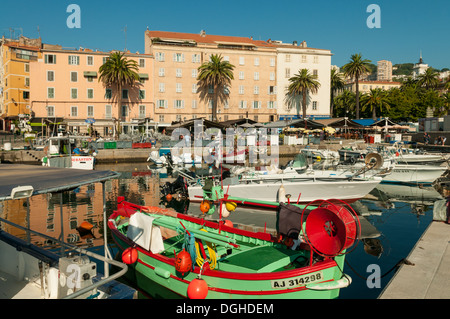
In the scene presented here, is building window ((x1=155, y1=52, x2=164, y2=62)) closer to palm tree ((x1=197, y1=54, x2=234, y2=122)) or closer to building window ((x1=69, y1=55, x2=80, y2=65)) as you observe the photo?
palm tree ((x1=197, y1=54, x2=234, y2=122))

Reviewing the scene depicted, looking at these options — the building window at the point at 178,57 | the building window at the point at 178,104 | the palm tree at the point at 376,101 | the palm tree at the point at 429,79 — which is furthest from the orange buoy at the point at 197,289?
the palm tree at the point at 429,79

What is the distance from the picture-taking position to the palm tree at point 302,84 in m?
62.8

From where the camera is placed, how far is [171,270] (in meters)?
8.92

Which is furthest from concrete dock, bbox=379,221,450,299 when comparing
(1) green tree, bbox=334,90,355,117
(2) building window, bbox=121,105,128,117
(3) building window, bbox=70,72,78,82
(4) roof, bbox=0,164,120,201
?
(1) green tree, bbox=334,90,355,117

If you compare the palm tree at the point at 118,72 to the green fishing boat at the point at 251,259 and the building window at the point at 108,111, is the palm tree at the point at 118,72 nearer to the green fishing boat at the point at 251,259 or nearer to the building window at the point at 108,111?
the building window at the point at 108,111

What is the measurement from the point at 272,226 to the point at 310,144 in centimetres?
3434

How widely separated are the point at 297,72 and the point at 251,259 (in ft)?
201

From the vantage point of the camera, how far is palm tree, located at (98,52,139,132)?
175ft

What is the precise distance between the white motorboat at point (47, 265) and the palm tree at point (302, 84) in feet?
192

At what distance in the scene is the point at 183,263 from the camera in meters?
8.21

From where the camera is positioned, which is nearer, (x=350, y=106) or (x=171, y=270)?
(x=171, y=270)

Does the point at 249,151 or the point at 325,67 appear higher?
the point at 325,67

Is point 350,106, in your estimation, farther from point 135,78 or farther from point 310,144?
point 135,78
